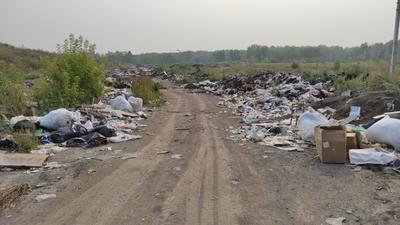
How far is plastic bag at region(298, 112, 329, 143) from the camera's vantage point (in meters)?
7.88

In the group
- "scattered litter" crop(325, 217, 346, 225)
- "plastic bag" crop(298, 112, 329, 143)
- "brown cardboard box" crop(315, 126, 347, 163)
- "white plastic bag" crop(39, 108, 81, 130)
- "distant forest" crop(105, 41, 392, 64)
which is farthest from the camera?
"distant forest" crop(105, 41, 392, 64)

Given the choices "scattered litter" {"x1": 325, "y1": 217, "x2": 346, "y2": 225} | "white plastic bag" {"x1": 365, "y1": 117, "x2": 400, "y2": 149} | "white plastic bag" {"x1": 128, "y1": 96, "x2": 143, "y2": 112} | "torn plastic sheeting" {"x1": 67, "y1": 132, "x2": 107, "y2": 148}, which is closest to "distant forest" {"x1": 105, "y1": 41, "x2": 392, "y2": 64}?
"white plastic bag" {"x1": 128, "y1": 96, "x2": 143, "y2": 112}

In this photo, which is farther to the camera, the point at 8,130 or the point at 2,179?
the point at 8,130

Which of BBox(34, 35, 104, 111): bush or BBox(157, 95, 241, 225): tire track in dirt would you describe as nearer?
BBox(157, 95, 241, 225): tire track in dirt

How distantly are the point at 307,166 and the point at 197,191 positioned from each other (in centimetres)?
211

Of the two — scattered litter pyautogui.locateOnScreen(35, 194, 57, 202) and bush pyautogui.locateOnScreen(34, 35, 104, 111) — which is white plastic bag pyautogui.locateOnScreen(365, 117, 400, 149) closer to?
scattered litter pyautogui.locateOnScreen(35, 194, 57, 202)

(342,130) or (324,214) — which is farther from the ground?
(342,130)

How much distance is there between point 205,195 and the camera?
5.04 m

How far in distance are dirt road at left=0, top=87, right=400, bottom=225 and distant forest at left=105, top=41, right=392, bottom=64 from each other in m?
78.1

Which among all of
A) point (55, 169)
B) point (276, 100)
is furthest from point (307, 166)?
point (276, 100)

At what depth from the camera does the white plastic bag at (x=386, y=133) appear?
276 inches

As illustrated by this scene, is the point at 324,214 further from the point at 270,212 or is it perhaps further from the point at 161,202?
the point at 161,202

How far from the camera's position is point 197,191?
5.20 m

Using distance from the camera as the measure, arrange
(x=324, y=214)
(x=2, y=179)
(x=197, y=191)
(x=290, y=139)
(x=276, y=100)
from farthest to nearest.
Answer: (x=276, y=100), (x=290, y=139), (x=2, y=179), (x=197, y=191), (x=324, y=214)
